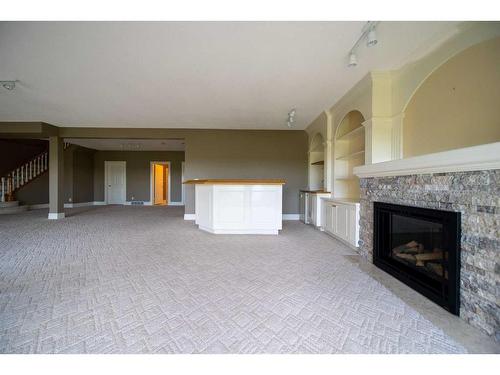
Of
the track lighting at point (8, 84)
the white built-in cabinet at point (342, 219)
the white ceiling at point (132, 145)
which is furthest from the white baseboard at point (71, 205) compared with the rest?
the white built-in cabinet at point (342, 219)

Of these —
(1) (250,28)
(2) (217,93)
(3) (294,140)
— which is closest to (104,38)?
(1) (250,28)

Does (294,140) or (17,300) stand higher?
(294,140)

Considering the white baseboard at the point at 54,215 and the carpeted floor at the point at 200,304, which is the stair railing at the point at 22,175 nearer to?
the white baseboard at the point at 54,215

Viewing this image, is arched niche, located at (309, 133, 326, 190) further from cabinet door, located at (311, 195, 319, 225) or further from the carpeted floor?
the carpeted floor

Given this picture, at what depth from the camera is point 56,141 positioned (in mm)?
6605

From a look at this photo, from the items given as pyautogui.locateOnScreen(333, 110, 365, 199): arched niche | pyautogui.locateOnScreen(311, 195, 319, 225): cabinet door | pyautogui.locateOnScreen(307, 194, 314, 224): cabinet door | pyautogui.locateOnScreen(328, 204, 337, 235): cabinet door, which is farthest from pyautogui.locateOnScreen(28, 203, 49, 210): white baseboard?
pyautogui.locateOnScreen(333, 110, 365, 199): arched niche

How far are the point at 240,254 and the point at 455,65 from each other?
11.6 ft

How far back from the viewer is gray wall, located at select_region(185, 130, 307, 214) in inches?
270

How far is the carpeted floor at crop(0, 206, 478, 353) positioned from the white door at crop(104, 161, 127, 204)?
734 cm

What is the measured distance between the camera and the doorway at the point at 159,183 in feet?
35.2

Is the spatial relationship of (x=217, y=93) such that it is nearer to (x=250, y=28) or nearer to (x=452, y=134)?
(x=250, y=28)

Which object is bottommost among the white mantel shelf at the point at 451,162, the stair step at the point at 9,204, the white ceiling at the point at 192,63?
the stair step at the point at 9,204

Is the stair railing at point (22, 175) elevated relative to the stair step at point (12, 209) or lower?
elevated

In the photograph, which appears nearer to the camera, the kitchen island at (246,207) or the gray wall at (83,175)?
the kitchen island at (246,207)
